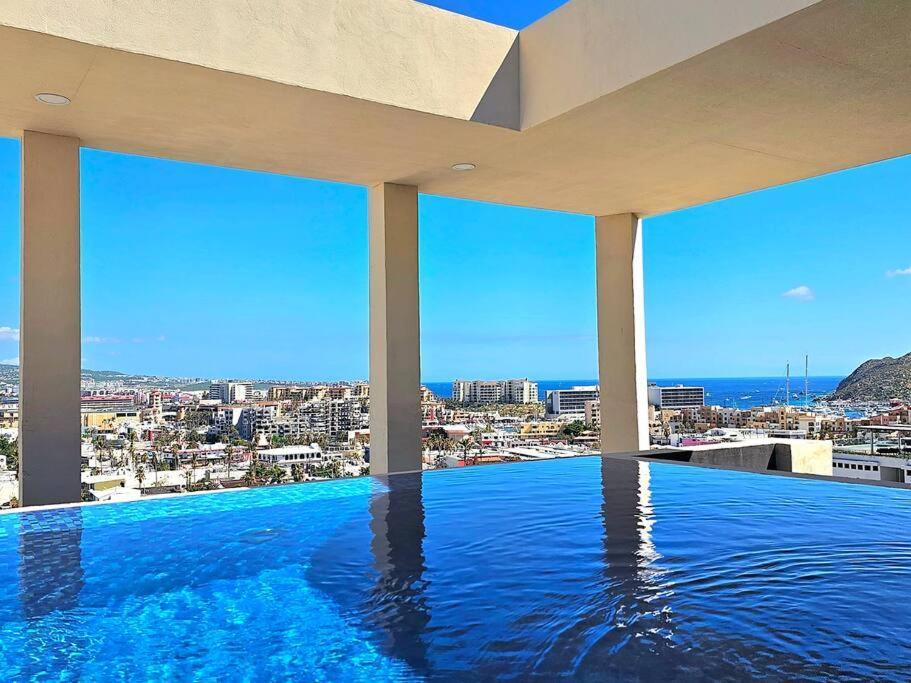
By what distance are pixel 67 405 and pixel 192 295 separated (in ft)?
62.4

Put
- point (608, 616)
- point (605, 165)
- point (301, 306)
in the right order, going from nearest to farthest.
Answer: point (608, 616) → point (605, 165) → point (301, 306)

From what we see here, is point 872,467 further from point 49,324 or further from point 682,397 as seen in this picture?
point 49,324

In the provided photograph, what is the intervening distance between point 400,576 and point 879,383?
16296mm

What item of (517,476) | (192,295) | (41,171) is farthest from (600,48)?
(192,295)

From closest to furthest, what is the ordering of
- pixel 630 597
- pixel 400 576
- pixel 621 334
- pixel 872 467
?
pixel 630 597, pixel 400 576, pixel 621 334, pixel 872 467

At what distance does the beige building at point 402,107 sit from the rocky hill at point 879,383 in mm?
10941

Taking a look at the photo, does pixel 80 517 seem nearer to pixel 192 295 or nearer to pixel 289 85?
pixel 289 85

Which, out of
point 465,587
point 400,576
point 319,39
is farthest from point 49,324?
point 465,587

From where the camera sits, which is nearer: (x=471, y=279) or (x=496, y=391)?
(x=496, y=391)

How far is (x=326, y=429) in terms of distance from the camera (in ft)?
37.2

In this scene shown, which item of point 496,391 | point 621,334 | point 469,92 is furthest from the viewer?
point 496,391

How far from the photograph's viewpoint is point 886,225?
1092 inches

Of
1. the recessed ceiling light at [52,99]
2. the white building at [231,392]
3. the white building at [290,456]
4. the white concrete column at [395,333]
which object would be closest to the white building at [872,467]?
the white concrete column at [395,333]

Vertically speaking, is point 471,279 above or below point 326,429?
above
